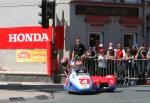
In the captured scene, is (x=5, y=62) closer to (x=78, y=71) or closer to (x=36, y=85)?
(x=36, y=85)

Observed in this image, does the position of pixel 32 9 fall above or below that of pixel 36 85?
above

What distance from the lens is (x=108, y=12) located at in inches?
1121

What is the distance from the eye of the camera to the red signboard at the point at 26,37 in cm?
2788

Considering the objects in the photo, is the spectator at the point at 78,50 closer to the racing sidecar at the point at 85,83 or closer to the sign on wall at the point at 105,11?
the sign on wall at the point at 105,11

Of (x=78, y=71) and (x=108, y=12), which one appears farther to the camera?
(x=108, y=12)

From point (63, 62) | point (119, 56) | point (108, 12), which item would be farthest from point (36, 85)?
point (108, 12)

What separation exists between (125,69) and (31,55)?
5.41 metres

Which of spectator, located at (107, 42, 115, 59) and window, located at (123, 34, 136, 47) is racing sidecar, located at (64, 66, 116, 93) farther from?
window, located at (123, 34, 136, 47)

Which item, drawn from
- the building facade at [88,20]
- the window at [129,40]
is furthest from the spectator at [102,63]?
the window at [129,40]

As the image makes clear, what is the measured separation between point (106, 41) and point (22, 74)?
4.79m

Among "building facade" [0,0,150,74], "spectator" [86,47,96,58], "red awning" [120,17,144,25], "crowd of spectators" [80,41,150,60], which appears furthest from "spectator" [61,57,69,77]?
"red awning" [120,17,144,25]

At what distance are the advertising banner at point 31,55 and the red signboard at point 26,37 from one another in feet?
0.71

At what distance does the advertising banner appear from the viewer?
28031 mm

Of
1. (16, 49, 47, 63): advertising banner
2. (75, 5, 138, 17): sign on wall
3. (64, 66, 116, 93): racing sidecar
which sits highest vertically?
(75, 5, 138, 17): sign on wall
